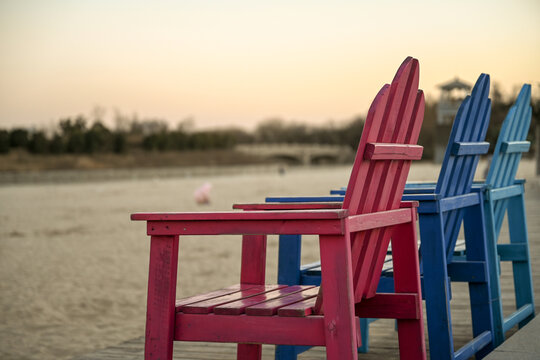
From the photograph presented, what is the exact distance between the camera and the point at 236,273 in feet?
35.2

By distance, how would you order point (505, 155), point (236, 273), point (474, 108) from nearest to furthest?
point (474, 108), point (505, 155), point (236, 273)

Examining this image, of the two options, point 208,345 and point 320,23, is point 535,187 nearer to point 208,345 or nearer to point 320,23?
point 208,345

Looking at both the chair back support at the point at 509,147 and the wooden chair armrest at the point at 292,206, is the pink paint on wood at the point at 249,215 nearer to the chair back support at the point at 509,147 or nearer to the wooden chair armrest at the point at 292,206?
the wooden chair armrest at the point at 292,206

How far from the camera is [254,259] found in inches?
99.4

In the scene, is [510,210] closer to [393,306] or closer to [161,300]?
[393,306]

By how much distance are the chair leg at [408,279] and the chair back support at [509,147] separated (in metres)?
1.00

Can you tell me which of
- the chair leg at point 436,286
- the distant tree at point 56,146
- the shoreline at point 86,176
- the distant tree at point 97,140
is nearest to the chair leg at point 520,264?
the chair leg at point 436,286

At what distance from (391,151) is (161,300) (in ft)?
2.45

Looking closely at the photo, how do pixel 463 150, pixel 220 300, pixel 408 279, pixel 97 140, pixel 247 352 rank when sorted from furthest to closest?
pixel 97 140 → pixel 463 150 → pixel 247 352 → pixel 408 279 → pixel 220 300

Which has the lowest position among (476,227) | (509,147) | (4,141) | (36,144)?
(476,227)

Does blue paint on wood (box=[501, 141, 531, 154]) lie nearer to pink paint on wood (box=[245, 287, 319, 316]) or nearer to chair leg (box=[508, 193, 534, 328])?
chair leg (box=[508, 193, 534, 328])

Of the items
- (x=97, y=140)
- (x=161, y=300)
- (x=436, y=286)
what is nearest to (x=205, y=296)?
(x=161, y=300)

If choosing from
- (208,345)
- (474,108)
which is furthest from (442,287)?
(208,345)

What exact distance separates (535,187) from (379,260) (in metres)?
16.2
